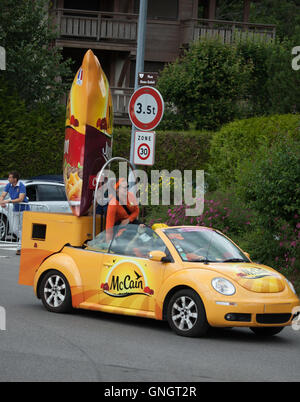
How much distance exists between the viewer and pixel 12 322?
10.8 metres

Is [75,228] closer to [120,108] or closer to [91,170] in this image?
[91,170]

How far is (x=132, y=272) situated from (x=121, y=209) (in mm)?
1305

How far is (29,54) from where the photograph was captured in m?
30.4

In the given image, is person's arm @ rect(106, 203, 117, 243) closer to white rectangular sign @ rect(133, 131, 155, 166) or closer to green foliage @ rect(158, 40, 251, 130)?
white rectangular sign @ rect(133, 131, 155, 166)

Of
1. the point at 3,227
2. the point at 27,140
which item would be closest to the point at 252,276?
the point at 3,227

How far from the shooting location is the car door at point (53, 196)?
72.6ft

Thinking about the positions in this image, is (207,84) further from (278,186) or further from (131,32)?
(278,186)

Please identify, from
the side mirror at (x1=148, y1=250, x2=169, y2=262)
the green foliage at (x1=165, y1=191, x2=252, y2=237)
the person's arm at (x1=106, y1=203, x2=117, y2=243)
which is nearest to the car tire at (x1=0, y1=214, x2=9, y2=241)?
the green foliage at (x1=165, y1=191, x2=252, y2=237)

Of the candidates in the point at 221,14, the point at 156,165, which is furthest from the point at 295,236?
the point at 221,14

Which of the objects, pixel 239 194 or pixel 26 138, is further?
pixel 26 138

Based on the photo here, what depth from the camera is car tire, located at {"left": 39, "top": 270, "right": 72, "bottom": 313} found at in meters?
11.5

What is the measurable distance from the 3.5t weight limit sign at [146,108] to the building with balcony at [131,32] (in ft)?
69.8

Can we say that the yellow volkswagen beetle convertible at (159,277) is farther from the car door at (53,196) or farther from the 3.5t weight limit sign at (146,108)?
the car door at (53,196)
